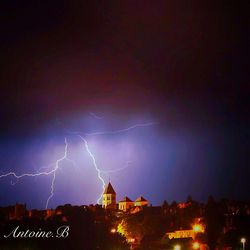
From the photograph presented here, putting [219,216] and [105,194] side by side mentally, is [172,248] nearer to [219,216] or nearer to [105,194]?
[219,216]

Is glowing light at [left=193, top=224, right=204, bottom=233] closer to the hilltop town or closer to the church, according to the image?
the hilltop town

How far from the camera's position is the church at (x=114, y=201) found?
10756 cm

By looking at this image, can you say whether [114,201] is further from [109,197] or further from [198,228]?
[198,228]

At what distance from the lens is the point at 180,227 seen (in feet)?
249

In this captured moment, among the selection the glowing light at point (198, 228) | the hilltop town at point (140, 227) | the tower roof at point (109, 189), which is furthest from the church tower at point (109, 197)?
the glowing light at point (198, 228)

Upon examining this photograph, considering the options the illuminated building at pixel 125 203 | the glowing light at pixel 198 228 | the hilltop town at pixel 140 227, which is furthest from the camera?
the illuminated building at pixel 125 203

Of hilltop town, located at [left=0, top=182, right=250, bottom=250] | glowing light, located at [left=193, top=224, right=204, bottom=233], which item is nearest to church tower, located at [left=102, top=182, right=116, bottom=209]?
hilltop town, located at [left=0, top=182, right=250, bottom=250]

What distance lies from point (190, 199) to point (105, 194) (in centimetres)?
1893

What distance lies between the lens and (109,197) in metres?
109

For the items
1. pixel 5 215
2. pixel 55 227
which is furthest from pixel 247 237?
pixel 5 215

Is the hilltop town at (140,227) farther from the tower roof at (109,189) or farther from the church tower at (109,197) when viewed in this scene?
the tower roof at (109,189)

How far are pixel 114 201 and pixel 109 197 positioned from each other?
1.48 metres

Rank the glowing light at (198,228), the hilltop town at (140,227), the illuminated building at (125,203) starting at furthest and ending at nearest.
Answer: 1. the illuminated building at (125,203)
2. the glowing light at (198,228)
3. the hilltop town at (140,227)

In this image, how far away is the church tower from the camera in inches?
4231
